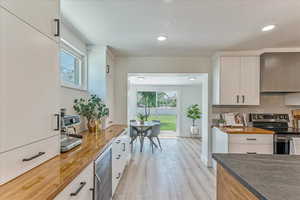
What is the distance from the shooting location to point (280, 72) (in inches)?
147

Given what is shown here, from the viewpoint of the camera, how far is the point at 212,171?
394 centimetres

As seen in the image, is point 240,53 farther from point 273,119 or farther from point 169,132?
point 169,132

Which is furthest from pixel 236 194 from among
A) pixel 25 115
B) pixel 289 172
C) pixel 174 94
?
pixel 174 94

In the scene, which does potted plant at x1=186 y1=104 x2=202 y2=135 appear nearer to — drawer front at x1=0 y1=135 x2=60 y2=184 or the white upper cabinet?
the white upper cabinet

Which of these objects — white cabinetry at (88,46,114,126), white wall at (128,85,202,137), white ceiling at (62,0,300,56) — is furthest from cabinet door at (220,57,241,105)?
white wall at (128,85,202,137)

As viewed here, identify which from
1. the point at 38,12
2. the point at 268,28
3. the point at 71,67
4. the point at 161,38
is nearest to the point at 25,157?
the point at 38,12

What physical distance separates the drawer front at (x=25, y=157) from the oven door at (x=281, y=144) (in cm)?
329

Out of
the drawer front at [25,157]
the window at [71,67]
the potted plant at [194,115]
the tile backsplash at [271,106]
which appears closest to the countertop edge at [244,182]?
the drawer front at [25,157]

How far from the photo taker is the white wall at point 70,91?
2663 mm

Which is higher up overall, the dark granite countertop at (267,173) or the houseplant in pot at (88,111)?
the houseplant in pot at (88,111)

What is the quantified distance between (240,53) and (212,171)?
7.58 ft

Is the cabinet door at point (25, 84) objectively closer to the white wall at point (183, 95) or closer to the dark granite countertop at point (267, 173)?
Result: the dark granite countertop at point (267, 173)

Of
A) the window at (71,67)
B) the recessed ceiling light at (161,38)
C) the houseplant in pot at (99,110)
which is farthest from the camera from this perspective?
the houseplant in pot at (99,110)

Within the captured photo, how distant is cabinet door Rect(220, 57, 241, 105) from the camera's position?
3.77m
